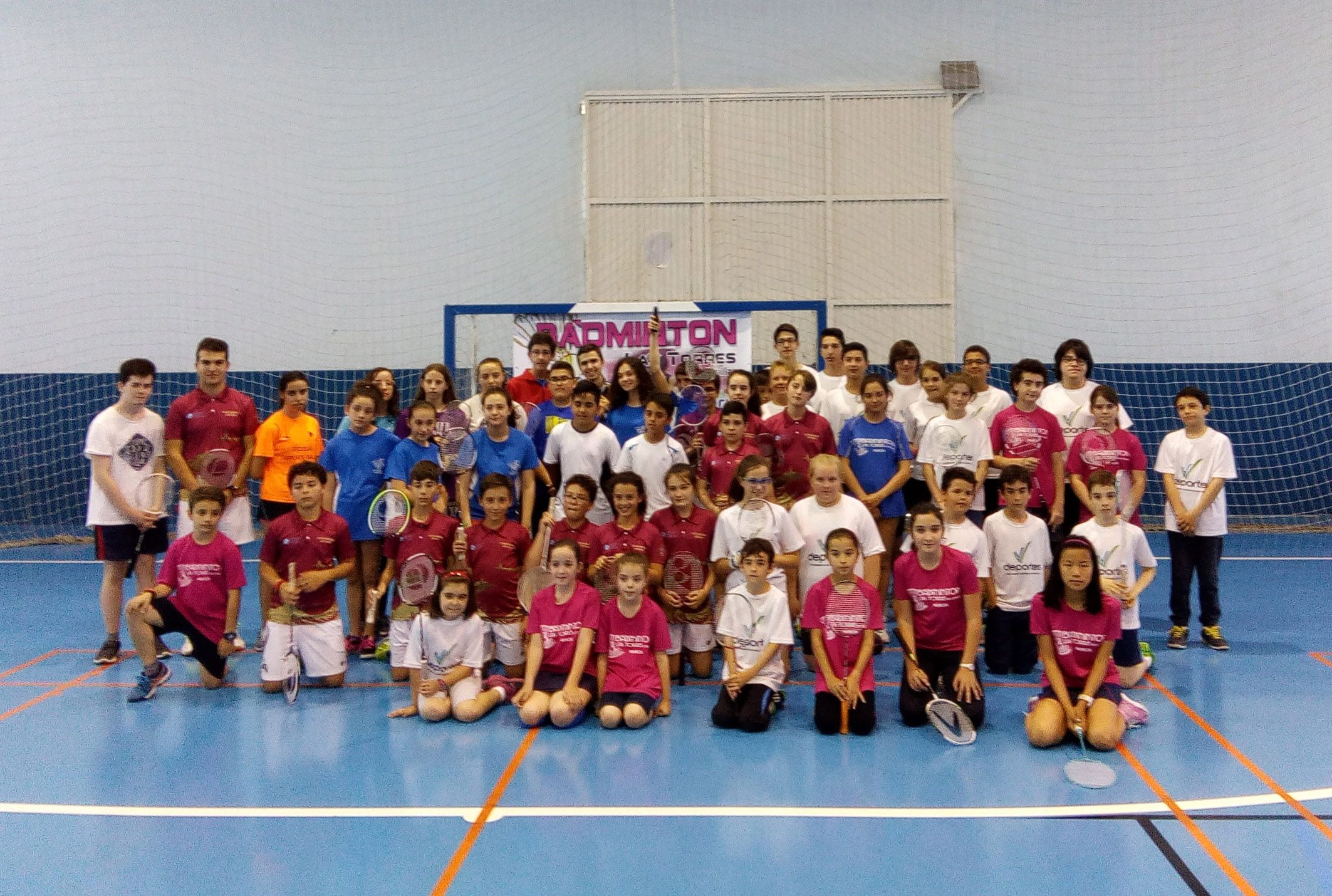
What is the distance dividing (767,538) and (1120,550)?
2.33 metres

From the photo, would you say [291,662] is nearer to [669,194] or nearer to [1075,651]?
[1075,651]

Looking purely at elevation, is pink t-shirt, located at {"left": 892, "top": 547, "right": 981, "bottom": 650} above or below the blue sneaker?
above

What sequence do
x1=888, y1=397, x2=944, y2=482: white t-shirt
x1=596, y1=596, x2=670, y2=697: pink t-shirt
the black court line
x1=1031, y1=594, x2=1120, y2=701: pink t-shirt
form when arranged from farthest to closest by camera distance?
x1=888, y1=397, x2=944, y2=482: white t-shirt, x1=596, y1=596, x2=670, y2=697: pink t-shirt, x1=1031, y1=594, x2=1120, y2=701: pink t-shirt, the black court line

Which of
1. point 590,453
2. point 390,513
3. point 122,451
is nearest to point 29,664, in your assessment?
point 122,451

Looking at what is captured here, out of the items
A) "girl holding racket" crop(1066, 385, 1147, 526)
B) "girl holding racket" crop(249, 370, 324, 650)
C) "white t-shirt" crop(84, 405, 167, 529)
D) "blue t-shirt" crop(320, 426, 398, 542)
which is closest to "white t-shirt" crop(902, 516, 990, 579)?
"girl holding racket" crop(1066, 385, 1147, 526)

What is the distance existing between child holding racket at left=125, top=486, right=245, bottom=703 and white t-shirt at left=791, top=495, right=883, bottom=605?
12.3ft

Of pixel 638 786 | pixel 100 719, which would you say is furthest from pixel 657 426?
pixel 100 719

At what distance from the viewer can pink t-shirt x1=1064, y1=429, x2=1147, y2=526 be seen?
26.2 feet

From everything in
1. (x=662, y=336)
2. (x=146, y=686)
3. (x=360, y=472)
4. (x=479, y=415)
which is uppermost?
(x=662, y=336)

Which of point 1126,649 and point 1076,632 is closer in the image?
point 1076,632

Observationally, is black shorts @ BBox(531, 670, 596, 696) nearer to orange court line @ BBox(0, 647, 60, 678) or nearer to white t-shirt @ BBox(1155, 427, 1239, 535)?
orange court line @ BBox(0, 647, 60, 678)

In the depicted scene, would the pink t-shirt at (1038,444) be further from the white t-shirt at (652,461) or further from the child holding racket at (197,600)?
the child holding racket at (197,600)

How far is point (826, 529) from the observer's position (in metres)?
7.21

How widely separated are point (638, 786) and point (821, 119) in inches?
408
